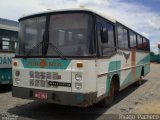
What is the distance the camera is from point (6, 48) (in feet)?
39.4

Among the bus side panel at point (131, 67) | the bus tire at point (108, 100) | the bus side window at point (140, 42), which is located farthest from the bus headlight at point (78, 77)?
the bus side window at point (140, 42)

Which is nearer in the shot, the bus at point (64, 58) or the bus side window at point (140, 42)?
the bus at point (64, 58)

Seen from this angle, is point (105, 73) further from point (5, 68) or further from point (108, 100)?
point (5, 68)

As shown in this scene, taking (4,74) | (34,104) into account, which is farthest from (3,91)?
A: (34,104)

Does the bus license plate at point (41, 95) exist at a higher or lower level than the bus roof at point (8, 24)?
lower

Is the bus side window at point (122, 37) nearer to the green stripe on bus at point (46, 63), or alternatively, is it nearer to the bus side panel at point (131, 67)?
the bus side panel at point (131, 67)

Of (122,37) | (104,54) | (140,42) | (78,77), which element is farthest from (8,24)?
(140,42)

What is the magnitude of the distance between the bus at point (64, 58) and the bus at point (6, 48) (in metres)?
3.20

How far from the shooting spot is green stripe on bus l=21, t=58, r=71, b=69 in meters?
7.79

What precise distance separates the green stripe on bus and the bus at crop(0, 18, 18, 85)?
3552mm

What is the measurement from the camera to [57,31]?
320 inches

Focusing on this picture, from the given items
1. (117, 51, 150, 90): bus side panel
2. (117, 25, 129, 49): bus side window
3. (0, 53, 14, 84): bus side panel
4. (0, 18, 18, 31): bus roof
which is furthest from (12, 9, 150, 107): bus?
(0, 18, 18, 31): bus roof

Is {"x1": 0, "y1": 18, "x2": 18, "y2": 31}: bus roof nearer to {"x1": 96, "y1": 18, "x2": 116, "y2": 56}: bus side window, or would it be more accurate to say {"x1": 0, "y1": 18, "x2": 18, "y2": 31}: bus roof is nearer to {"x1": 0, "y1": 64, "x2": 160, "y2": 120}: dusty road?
{"x1": 0, "y1": 64, "x2": 160, "y2": 120}: dusty road

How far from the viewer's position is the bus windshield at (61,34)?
7.76 m
